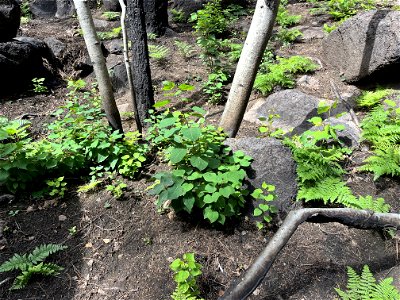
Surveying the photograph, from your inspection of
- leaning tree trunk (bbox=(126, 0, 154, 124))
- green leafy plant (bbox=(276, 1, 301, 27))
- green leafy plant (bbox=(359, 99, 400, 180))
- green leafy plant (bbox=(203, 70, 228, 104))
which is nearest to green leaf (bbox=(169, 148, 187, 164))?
green leafy plant (bbox=(359, 99, 400, 180))

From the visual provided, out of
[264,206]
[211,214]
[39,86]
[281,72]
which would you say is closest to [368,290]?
[264,206]

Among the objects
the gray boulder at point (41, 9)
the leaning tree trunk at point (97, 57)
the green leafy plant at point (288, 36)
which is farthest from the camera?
the gray boulder at point (41, 9)

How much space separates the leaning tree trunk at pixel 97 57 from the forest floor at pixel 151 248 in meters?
1.33

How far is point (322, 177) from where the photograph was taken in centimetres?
346

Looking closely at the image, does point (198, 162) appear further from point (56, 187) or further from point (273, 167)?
point (56, 187)

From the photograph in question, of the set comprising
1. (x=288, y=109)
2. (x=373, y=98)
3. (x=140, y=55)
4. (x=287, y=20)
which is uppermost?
(x=140, y=55)

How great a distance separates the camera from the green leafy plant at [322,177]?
120 inches

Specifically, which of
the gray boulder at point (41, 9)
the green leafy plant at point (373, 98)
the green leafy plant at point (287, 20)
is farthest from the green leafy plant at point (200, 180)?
the gray boulder at point (41, 9)

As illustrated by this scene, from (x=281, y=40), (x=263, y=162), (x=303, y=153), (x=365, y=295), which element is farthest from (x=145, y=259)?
(x=281, y=40)

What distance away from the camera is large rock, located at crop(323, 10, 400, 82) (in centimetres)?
521

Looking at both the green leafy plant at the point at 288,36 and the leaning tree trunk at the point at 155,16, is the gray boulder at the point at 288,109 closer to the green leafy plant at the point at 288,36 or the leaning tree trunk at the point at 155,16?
the green leafy plant at the point at 288,36

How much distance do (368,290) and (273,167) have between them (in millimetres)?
1620

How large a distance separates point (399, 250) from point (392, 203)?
2.32ft

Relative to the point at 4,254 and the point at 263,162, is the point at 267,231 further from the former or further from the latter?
the point at 4,254
